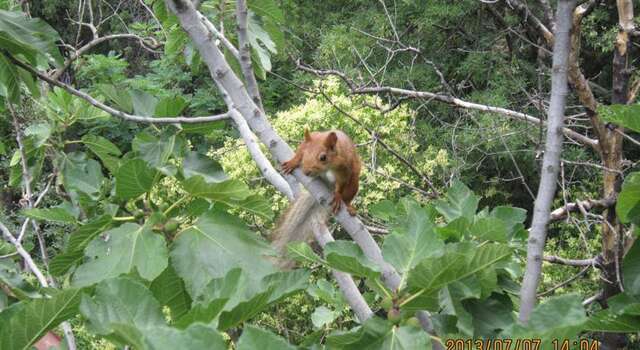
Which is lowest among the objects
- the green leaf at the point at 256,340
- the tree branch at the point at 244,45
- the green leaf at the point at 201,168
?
the green leaf at the point at 201,168

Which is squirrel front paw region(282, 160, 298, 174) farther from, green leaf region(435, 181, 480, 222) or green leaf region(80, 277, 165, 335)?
green leaf region(80, 277, 165, 335)

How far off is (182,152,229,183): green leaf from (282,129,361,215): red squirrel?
2.06ft

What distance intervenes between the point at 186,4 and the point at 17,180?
123 centimetres

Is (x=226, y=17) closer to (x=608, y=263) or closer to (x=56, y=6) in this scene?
(x=608, y=263)

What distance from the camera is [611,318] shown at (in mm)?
1334

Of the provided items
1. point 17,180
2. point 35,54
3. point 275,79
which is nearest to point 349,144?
point 17,180

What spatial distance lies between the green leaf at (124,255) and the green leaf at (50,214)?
24cm

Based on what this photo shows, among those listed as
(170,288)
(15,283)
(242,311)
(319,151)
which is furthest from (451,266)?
(319,151)

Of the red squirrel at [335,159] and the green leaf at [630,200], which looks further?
the red squirrel at [335,159]

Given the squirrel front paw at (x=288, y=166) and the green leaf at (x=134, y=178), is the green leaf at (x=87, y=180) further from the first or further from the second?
the squirrel front paw at (x=288, y=166)

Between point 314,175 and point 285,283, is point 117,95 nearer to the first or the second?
point 314,175

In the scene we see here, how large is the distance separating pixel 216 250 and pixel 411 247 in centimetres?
49

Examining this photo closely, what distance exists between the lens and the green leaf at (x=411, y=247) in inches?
55.6

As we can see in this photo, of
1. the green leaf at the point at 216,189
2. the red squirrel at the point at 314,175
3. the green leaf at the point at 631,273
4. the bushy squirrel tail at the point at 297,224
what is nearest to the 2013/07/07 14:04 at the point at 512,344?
the green leaf at the point at 631,273
